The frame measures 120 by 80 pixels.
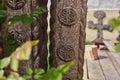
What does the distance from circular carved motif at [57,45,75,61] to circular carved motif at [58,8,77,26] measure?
78mm

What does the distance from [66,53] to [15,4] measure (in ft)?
0.87

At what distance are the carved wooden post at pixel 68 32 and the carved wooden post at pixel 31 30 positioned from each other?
2.8 inches

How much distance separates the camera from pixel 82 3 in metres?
1.09

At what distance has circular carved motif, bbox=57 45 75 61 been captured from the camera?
3.81ft

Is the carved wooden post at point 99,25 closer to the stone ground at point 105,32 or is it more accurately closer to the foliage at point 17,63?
the stone ground at point 105,32

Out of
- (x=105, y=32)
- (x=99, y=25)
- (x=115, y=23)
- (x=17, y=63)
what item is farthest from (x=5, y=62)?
(x=105, y=32)

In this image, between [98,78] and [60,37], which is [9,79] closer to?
[60,37]

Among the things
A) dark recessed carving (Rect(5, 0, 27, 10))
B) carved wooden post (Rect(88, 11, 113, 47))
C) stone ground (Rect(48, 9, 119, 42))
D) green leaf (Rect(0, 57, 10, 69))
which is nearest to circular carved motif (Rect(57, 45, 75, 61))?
dark recessed carving (Rect(5, 0, 27, 10))

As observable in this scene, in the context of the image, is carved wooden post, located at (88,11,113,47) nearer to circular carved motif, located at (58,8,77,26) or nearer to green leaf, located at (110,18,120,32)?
circular carved motif, located at (58,8,77,26)

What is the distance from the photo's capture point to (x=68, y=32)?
1.14 meters

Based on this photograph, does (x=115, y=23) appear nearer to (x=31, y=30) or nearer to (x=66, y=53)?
(x=31, y=30)

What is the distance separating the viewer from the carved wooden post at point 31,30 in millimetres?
1009

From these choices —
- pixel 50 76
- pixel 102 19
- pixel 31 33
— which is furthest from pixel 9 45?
pixel 102 19

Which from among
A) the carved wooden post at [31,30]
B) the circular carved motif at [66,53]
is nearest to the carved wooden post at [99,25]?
the circular carved motif at [66,53]
